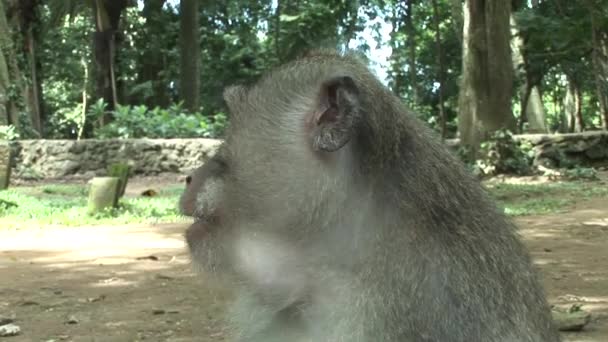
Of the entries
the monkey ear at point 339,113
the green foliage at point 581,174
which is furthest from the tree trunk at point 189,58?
the monkey ear at point 339,113

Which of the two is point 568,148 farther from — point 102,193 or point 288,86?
point 288,86

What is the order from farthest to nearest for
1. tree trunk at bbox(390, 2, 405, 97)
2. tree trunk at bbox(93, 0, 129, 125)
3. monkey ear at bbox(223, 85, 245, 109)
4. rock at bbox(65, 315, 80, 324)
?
1. tree trunk at bbox(390, 2, 405, 97)
2. tree trunk at bbox(93, 0, 129, 125)
3. rock at bbox(65, 315, 80, 324)
4. monkey ear at bbox(223, 85, 245, 109)

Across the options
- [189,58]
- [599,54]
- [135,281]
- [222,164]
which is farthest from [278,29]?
[222,164]

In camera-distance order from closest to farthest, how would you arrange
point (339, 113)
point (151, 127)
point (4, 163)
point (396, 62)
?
point (339, 113)
point (4, 163)
point (151, 127)
point (396, 62)

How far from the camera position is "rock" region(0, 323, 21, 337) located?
4258 mm

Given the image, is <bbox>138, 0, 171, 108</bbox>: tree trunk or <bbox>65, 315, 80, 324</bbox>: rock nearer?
<bbox>65, 315, 80, 324</bbox>: rock

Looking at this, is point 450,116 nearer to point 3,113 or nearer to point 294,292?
point 3,113

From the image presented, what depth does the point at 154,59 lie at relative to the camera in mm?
27219

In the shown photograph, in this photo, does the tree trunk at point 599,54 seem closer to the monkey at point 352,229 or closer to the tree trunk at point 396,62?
the tree trunk at point 396,62

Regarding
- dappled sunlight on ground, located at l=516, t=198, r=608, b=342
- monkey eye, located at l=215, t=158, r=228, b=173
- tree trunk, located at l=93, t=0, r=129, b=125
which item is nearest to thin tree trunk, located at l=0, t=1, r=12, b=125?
tree trunk, located at l=93, t=0, r=129, b=125

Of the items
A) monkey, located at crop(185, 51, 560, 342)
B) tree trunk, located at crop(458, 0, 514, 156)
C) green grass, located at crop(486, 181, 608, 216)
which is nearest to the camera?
monkey, located at crop(185, 51, 560, 342)

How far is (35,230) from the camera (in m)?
8.54

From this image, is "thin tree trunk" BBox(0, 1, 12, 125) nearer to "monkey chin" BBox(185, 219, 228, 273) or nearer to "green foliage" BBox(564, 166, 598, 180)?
"green foliage" BBox(564, 166, 598, 180)

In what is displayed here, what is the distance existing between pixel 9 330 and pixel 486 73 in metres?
11.1
